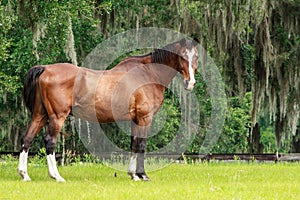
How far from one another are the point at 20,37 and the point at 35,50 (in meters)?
1.60

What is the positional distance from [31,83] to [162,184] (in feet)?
8.50

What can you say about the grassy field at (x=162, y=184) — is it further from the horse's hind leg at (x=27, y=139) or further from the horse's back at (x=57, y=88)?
the horse's back at (x=57, y=88)

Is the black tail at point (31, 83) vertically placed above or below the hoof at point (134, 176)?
above

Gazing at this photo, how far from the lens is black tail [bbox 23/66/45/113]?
10320mm

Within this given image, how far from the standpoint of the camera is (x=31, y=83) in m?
10.4

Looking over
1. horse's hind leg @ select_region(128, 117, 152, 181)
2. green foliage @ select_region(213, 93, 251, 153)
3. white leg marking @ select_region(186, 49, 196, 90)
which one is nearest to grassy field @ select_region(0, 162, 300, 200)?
horse's hind leg @ select_region(128, 117, 152, 181)

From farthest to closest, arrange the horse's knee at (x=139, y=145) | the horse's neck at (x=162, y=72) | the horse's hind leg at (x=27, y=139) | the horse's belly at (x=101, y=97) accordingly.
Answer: the horse's neck at (x=162, y=72) → the horse's knee at (x=139, y=145) → the horse's belly at (x=101, y=97) → the horse's hind leg at (x=27, y=139)

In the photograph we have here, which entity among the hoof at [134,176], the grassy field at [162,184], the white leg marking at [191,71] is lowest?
the grassy field at [162,184]

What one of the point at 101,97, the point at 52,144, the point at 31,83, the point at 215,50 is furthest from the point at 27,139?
the point at 215,50

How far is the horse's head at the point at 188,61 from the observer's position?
10.4m

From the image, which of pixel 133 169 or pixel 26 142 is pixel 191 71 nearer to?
pixel 133 169

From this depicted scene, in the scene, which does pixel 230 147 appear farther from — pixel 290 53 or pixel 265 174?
pixel 265 174

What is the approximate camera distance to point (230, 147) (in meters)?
22.1

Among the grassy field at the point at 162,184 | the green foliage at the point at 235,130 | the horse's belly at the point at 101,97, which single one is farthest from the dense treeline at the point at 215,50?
the horse's belly at the point at 101,97
